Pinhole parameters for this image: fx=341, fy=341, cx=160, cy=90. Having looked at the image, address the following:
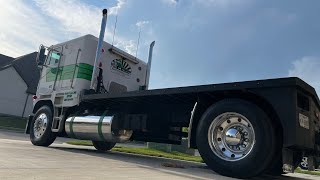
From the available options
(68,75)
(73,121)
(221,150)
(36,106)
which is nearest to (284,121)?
(221,150)

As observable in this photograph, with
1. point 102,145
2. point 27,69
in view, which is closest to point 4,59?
point 27,69

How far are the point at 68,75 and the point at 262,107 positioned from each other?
612cm

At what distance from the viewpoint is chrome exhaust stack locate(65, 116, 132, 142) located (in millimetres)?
7820

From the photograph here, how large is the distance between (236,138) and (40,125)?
657 cm

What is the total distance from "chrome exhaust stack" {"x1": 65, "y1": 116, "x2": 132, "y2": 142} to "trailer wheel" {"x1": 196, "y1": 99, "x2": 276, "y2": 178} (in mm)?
3075

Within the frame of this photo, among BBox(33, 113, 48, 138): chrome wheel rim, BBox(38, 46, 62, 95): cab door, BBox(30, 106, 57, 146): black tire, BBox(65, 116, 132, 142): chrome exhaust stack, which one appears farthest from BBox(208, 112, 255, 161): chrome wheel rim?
BBox(38, 46, 62, 95): cab door

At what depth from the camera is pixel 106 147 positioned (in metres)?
10.5

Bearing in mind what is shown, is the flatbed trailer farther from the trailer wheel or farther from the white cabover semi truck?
the trailer wheel

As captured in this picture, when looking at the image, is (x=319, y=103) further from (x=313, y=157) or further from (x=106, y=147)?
(x=106, y=147)

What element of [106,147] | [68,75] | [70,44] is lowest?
[106,147]

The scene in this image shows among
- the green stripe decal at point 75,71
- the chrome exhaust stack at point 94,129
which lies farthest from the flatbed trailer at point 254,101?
the green stripe decal at point 75,71

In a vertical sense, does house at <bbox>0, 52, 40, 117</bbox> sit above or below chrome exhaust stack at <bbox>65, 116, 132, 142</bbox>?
above

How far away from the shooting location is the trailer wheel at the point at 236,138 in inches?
179

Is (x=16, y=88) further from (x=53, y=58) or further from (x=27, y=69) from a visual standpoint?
(x=53, y=58)
